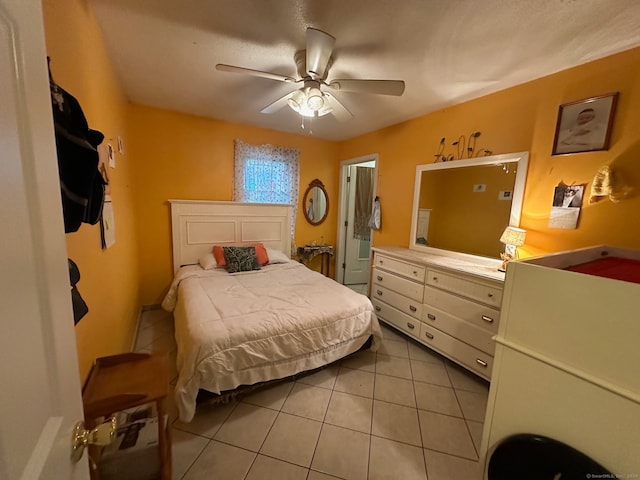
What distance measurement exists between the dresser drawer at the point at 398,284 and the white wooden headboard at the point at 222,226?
1.42 m

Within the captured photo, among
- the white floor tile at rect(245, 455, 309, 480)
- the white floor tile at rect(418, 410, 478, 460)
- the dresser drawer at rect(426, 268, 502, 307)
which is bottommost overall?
the white floor tile at rect(245, 455, 309, 480)

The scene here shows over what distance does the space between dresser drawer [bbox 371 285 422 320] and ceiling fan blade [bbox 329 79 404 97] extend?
6.04ft

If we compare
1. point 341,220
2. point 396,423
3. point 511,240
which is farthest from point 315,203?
point 396,423

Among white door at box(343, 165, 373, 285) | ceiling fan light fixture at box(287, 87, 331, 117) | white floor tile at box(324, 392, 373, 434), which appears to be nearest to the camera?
white floor tile at box(324, 392, 373, 434)

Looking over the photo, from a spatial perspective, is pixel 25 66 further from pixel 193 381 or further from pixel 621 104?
pixel 621 104

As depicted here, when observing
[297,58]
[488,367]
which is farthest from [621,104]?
[297,58]

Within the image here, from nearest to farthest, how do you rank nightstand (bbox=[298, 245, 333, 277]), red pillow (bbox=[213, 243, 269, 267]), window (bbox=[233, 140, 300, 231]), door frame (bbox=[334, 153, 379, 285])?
red pillow (bbox=[213, 243, 269, 267])
window (bbox=[233, 140, 300, 231])
nightstand (bbox=[298, 245, 333, 277])
door frame (bbox=[334, 153, 379, 285])

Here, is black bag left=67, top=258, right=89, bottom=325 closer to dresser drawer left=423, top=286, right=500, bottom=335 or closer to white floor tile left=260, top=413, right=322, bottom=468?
white floor tile left=260, top=413, right=322, bottom=468

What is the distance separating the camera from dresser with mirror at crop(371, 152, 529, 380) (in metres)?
2.04

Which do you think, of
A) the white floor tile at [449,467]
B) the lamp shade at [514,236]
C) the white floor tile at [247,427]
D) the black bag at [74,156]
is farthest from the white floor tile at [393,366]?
the black bag at [74,156]

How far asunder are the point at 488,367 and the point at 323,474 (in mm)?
1409

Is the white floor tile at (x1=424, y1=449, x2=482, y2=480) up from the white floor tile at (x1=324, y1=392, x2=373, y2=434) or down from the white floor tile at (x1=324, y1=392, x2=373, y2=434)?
down

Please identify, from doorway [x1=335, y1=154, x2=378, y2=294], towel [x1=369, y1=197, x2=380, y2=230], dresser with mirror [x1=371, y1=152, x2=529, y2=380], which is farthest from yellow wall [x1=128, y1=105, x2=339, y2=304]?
dresser with mirror [x1=371, y1=152, x2=529, y2=380]

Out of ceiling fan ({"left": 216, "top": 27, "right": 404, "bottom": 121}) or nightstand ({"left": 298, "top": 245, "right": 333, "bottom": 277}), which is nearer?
ceiling fan ({"left": 216, "top": 27, "right": 404, "bottom": 121})
